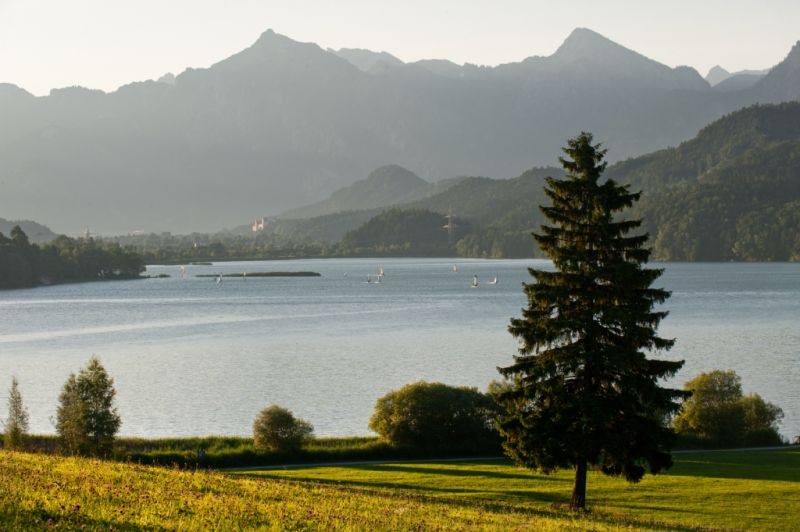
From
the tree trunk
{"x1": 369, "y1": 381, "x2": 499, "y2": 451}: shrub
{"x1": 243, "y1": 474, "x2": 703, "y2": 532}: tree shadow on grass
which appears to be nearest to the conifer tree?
{"x1": 243, "y1": 474, "x2": 703, "y2": 532}: tree shadow on grass

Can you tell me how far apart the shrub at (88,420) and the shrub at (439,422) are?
11.6m

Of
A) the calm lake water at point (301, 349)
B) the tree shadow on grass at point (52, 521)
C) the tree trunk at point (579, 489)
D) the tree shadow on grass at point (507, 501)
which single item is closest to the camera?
the tree shadow on grass at point (52, 521)

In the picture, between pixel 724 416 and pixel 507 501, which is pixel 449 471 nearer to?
pixel 507 501

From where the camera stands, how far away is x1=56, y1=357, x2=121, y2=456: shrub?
3922 cm

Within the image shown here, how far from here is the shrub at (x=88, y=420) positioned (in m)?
39.2

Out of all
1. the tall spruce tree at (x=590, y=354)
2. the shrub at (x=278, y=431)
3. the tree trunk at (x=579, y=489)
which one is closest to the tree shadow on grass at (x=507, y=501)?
the tree trunk at (x=579, y=489)

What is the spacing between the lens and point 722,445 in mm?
43750

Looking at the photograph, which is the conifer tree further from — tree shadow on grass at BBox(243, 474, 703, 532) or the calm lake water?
the calm lake water

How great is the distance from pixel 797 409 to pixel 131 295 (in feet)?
494

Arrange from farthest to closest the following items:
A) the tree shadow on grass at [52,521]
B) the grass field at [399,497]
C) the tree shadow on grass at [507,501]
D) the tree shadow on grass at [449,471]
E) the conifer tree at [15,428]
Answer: the conifer tree at [15,428], the tree shadow on grass at [449,471], the tree shadow on grass at [507,501], the grass field at [399,497], the tree shadow on grass at [52,521]

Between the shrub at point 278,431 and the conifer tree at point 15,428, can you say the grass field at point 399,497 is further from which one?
the conifer tree at point 15,428

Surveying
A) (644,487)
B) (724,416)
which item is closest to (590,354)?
(644,487)

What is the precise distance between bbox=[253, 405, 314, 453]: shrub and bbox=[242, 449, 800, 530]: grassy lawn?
333 cm

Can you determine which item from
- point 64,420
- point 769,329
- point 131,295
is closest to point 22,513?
point 64,420
